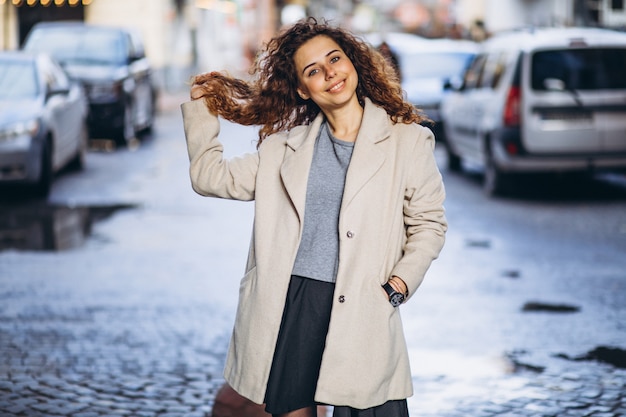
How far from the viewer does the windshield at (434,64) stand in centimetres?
1959

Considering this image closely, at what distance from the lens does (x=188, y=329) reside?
6895 millimetres

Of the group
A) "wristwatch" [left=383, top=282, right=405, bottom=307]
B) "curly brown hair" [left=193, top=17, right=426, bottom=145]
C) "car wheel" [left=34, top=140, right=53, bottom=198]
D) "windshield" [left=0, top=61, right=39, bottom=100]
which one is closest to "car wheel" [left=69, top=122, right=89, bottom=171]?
"windshield" [left=0, top=61, right=39, bottom=100]

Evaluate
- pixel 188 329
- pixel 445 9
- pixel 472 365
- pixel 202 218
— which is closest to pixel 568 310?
pixel 472 365

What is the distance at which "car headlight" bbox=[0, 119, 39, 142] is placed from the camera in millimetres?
12367

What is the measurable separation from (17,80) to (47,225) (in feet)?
11.1

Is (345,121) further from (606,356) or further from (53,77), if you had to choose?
(53,77)

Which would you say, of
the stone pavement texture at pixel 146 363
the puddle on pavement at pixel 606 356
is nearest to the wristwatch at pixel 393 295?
the stone pavement texture at pixel 146 363

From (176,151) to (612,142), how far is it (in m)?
8.33

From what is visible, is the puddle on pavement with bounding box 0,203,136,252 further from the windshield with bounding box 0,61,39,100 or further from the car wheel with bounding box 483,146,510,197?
the car wheel with bounding box 483,146,510,197

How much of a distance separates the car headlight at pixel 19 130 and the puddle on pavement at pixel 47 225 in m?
0.75

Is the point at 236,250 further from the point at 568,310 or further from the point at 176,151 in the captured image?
the point at 176,151

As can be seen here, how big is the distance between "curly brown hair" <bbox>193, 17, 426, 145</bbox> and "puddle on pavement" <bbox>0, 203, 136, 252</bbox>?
6.25 m

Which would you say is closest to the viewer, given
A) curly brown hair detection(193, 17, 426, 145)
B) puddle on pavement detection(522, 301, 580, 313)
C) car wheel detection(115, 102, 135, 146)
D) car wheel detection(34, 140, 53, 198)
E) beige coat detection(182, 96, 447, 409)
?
beige coat detection(182, 96, 447, 409)

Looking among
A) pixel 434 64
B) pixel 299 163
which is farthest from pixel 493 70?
pixel 299 163
